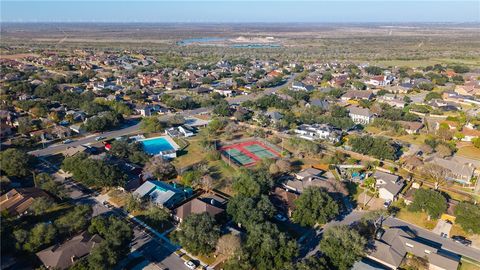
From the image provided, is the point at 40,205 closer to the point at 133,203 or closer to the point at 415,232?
the point at 133,203

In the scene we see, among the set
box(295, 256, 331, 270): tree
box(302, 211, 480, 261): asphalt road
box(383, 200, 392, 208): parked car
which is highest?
box(295, 256, 331, 270): tree

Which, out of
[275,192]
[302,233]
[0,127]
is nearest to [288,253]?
[302,233]

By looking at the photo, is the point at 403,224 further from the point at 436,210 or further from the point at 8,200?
the point at 8,200

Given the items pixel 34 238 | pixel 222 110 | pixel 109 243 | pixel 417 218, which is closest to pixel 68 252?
pixel 34 238

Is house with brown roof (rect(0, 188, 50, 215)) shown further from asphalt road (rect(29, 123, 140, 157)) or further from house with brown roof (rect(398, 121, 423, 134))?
house with brown roof (rect(398, 121, 423, 134))

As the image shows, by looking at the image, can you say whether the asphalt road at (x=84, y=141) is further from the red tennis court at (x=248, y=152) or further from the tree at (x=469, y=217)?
the tree at (x=469, y=217)

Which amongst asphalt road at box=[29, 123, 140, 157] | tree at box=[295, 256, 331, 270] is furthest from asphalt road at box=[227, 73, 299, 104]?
tree at box=[295, 256, 331, 270]
